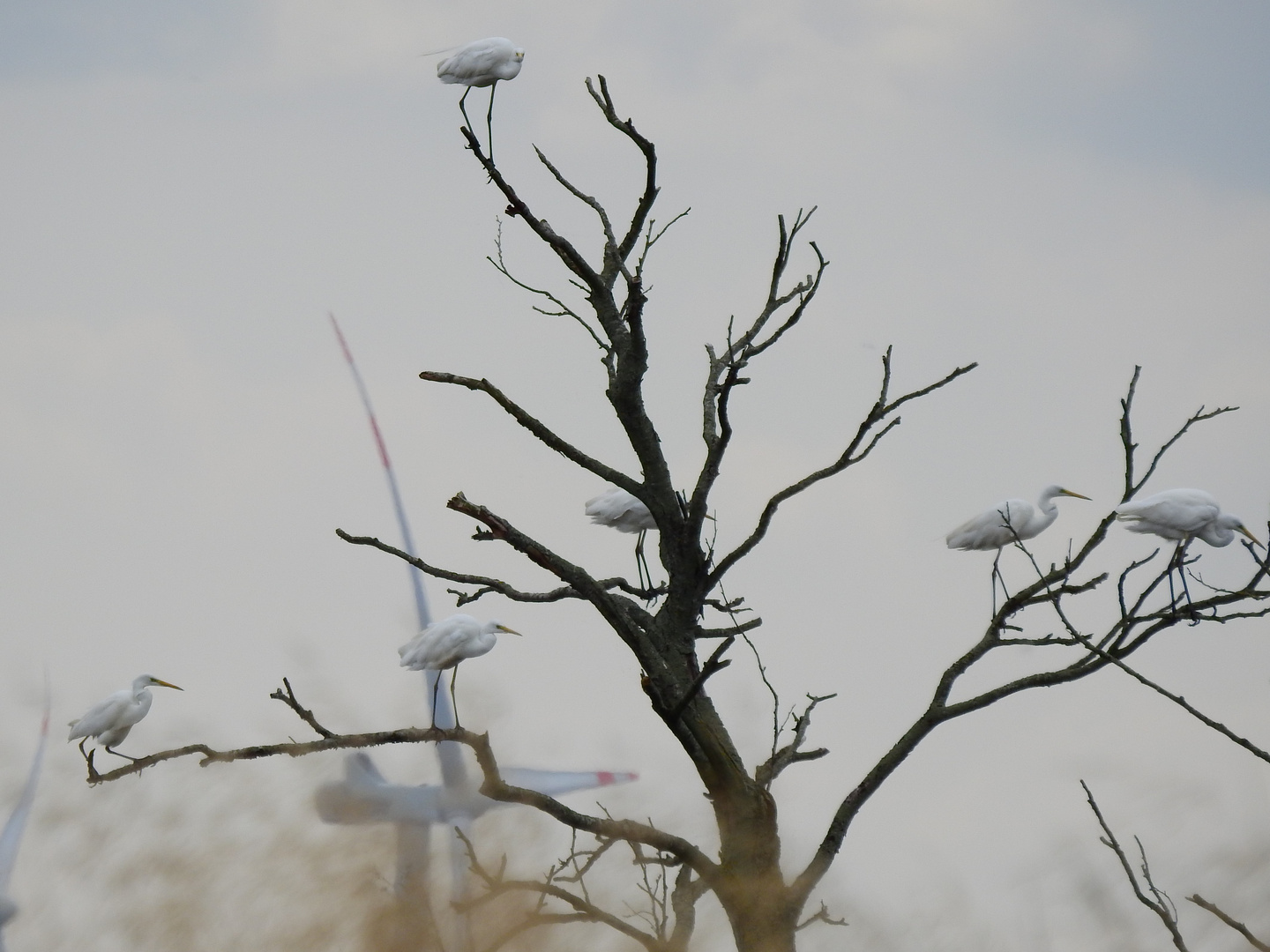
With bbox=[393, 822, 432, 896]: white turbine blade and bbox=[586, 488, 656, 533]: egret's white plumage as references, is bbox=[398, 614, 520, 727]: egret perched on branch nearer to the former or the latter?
bbox=[586, 488, 656, 533]: egret's white plumage

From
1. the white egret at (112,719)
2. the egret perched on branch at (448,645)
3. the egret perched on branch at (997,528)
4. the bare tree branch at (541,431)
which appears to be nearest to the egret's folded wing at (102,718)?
the white egret at (112,719)

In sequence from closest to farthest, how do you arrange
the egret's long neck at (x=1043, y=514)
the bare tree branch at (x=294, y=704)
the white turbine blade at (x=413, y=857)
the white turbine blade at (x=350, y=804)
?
the bare tree branch at (x=294, y=704)
the egret's long neck at (x=1043, y=514)
the white turbine blade at (x=413, y=857)
the white turbine blade at (x=350, y=804)

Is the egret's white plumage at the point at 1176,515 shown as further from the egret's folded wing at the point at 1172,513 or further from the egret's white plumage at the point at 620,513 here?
the egret's white plumage at the point at 620,513

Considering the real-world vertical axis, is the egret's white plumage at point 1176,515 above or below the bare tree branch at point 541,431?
above

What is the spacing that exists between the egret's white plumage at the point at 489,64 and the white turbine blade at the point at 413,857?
745 centimetres

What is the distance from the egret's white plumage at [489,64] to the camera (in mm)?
10688

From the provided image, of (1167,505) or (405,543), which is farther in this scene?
(405,543)

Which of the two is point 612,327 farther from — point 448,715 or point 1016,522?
point 448,715

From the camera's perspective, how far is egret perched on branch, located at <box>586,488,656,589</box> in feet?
38.9

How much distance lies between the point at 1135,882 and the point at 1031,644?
338cm

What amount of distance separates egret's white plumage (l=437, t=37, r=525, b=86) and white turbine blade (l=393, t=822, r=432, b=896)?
24.4 feet

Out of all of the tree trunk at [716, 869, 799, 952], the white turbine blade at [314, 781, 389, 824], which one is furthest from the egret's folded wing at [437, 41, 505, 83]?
the white turbine blade at [314, 781, 389, 824]

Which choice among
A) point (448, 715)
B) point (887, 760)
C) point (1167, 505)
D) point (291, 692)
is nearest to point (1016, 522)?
point (1167, 505)

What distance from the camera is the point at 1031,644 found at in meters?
7.64
